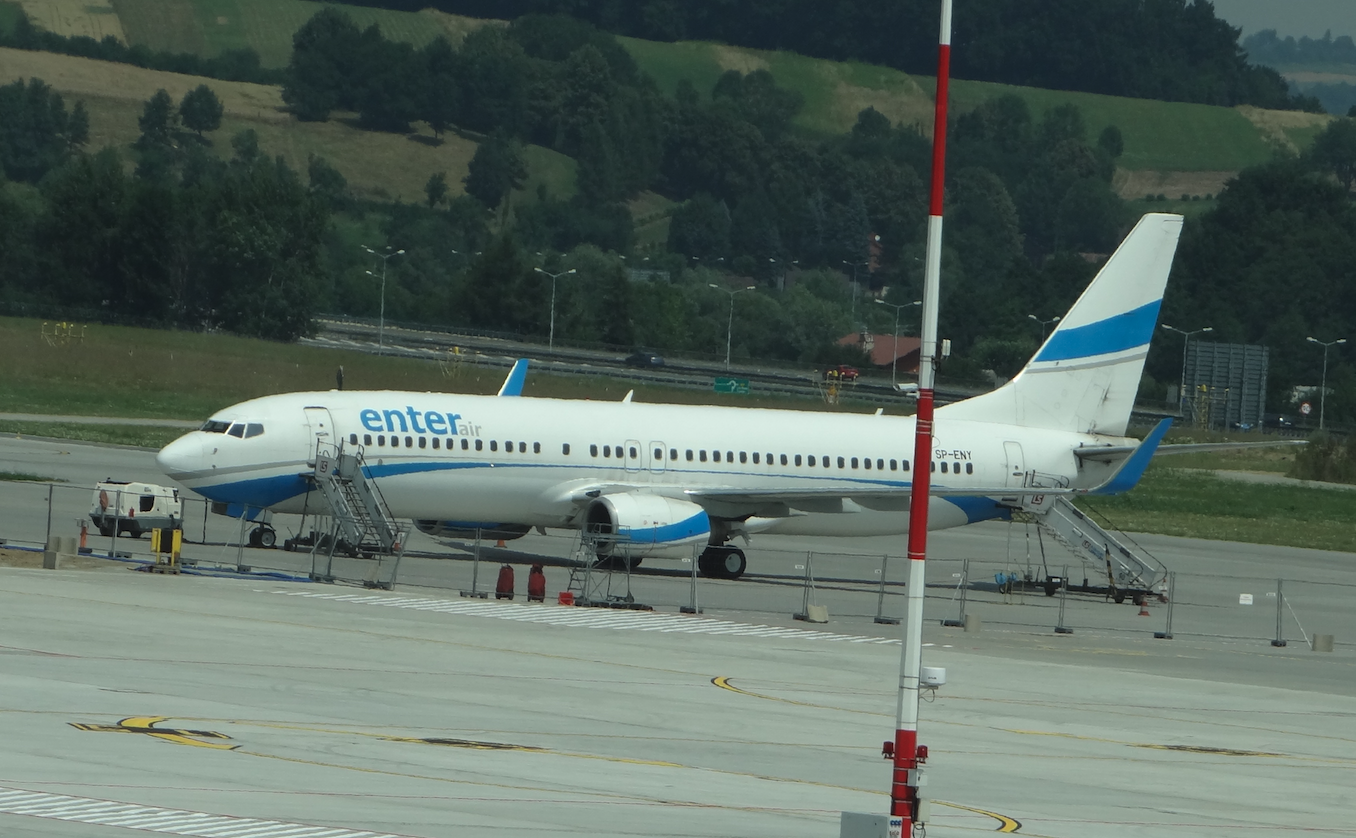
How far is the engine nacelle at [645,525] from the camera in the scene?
4322 cm

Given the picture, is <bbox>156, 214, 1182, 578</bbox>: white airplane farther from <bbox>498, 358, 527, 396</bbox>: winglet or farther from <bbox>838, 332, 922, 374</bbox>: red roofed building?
<bbox>838, 332, 922, 374</bbox>: red roofed building

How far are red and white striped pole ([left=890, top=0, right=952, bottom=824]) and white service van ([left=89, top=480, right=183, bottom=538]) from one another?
29.4 m

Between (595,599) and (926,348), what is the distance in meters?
22.7

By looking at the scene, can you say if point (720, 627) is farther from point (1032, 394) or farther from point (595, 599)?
point (1032, 394)

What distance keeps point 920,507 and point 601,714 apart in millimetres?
8900

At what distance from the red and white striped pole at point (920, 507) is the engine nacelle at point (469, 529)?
28961 mm

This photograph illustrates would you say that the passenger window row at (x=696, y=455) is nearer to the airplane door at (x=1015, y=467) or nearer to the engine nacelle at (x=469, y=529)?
the airplane door at (x=1015, y=467)

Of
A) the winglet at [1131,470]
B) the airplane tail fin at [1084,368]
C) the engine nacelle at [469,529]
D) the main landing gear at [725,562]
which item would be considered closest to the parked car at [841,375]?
the airplane tail fin at [1084,368]

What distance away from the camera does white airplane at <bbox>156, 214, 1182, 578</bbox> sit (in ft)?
143

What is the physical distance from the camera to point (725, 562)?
46.2m

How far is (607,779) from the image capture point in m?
19.9

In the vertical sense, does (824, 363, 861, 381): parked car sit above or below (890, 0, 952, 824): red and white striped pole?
above

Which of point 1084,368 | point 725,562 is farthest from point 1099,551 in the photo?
point 725,562

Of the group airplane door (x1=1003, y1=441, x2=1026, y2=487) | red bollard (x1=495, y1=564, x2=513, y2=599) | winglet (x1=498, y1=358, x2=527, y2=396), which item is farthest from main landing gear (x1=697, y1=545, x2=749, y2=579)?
winglet (x1=498, y1=358, x2=527, y2=396)
